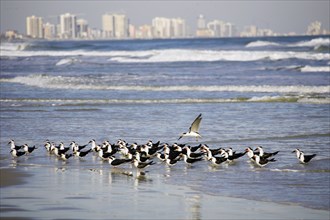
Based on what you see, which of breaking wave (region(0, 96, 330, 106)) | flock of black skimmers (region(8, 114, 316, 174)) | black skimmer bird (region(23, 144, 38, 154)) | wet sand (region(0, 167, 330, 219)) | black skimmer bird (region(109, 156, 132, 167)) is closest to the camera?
wet sand (region(0, 167, 330, 219))

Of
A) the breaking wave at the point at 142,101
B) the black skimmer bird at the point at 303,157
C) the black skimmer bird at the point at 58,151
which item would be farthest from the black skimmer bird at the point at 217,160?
the breaking wave at the point at 142,101

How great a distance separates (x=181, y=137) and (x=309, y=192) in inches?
243

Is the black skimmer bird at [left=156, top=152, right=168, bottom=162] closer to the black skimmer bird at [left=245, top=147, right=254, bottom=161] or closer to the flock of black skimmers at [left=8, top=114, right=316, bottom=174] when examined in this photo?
the flock of black skimmers at [left=8, top=114, right=316, bottom=174]

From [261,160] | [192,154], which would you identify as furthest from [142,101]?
[261,160]

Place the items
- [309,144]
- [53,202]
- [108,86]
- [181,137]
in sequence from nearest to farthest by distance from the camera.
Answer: [53,202]
[309,144]
[181,137]
[108,86]

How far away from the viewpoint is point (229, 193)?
10938 millimetres

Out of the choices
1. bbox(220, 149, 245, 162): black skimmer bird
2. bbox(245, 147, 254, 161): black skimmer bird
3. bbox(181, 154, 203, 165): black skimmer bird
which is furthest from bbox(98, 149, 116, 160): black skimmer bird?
bbox(245, 147, 254, 161): black skimmer bird

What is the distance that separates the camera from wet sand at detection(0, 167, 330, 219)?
9.49m

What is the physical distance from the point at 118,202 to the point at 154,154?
14.7 ft

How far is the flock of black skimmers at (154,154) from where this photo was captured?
1368 centimetres

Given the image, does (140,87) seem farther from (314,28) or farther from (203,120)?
(314,28)

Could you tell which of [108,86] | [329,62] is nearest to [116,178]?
[108,86]

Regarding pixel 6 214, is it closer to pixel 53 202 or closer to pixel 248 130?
pixel 53 202

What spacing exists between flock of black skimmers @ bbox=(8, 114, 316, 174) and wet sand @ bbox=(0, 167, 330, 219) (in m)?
1.53
